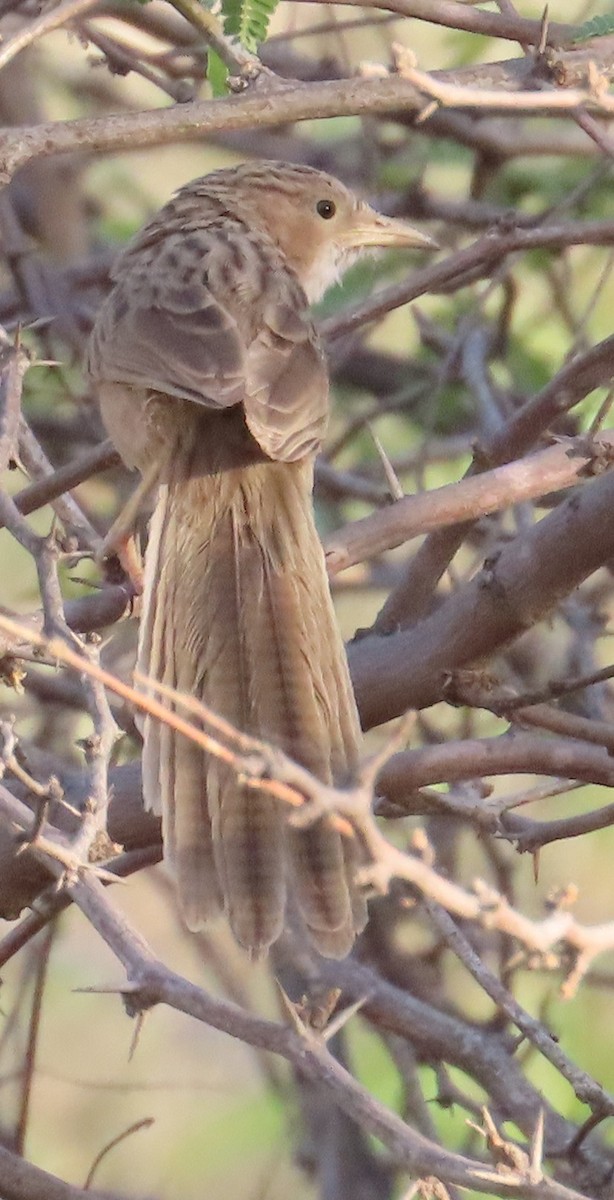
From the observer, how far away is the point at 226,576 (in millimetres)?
2896

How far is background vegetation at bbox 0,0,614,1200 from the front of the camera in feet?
7.53

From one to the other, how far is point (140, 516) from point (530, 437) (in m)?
0.92

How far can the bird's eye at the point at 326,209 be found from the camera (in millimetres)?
4121

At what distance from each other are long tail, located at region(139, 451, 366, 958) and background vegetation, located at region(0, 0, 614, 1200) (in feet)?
0.34

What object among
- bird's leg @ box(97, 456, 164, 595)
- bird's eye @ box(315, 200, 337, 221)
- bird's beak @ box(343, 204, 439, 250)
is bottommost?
bird's leg @ box(97, 456, 164, 595)

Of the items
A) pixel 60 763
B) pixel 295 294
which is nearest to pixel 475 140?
pixel 295 294

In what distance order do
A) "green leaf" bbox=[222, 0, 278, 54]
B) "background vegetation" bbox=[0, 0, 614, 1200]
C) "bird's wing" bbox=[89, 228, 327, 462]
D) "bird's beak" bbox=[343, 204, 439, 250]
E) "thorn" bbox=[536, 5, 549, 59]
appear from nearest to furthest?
1. "background vegetation" bbox=[0, 0, 614, 1200]
2. "thorn" bbox=[536, 5, 549, 59]
3. "green leaf" bbox=[222, 0, 278, 54]
4. "bird's wing" bbox=[89, 228, 327, 462]
5. "bird's beak" bbox=[343, 204, 439, 250]

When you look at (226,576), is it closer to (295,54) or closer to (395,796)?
(395,796)

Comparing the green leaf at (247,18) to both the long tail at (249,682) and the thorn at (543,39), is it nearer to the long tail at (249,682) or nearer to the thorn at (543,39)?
the thorn at (543,39)

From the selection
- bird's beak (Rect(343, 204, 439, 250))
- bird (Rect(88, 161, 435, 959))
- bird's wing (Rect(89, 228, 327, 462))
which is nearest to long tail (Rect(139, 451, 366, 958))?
bird (Rect(88, 161, 435, 959))

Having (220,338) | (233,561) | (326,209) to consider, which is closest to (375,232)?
(326,209)

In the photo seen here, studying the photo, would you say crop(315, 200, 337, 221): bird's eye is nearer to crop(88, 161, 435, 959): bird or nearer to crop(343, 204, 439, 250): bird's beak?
crop(343, 204, 439, 250): bird's beak

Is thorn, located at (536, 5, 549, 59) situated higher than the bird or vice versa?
thorn, located at (536, 5, 549, 59)

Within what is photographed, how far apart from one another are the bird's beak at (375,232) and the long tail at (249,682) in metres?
1.10
